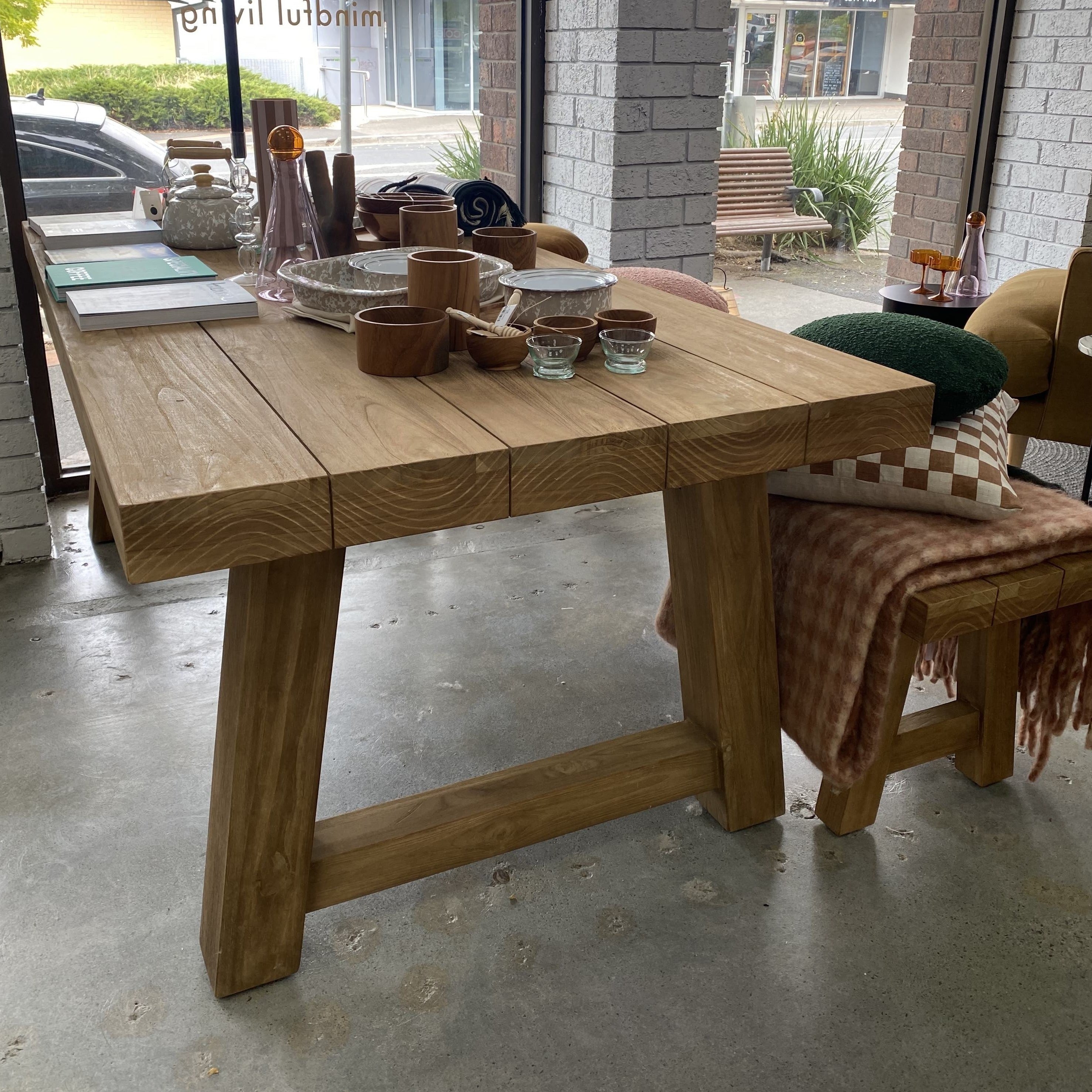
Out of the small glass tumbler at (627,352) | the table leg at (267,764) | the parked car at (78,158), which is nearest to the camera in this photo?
the table leg at (267,764)

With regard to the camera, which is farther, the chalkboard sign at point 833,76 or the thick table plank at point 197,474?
the chalkboard sign at point 833,76

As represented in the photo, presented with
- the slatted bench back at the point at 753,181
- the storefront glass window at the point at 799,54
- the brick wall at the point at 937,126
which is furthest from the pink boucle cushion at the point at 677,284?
the slatted bench back at the point at 753,181

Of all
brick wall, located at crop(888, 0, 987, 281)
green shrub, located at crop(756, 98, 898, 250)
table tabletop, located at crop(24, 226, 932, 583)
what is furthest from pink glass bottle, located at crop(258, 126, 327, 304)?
green shrub, located at crop(756, 98, 898, 250)

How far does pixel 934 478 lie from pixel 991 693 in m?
0.40

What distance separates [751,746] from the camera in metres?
1.57

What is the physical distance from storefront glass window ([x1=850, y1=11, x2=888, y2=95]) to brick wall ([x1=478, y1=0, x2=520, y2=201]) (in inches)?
84.5

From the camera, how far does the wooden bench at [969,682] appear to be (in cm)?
138

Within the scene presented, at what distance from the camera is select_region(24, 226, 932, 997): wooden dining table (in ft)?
3.34

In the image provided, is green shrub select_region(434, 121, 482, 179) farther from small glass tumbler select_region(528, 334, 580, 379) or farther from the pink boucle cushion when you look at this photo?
small glass tumbler select_region(528, 334, 580, 379)

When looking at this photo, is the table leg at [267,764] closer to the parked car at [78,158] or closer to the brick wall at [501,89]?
the parked car at [78,158]

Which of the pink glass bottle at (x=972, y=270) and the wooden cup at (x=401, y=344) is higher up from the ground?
the wooden cup at (x=401, y=344)

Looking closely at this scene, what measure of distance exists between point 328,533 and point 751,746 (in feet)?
2.62

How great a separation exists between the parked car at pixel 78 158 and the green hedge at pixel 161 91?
0.03 meters

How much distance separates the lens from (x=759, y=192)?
16.9 ft
